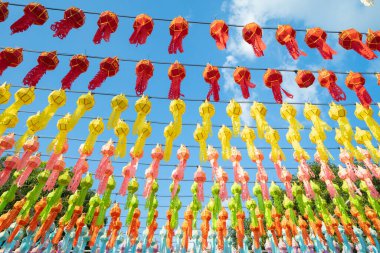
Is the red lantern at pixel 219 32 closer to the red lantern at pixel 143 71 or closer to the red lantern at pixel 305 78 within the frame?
the red lantern at pixel 143 71

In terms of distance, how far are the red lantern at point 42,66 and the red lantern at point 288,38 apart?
3365 millimetres

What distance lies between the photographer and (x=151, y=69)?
4.90 metres

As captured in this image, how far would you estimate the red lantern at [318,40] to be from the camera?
15.6 feet

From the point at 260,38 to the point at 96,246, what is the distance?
610cm

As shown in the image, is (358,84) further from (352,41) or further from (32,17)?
(32,17)

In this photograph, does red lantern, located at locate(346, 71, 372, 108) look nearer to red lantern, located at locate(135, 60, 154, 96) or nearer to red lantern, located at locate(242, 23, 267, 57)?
red lantern, located at locate(242, 23, 267, 57)

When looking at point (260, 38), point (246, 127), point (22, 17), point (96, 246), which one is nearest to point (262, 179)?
point (246, 127)

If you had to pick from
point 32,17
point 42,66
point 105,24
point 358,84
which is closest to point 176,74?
point 105,24

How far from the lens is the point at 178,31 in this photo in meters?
4.64

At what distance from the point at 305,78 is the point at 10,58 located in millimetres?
4483

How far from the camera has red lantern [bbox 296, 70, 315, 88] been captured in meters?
5.07

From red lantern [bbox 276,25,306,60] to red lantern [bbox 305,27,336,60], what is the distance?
24cm

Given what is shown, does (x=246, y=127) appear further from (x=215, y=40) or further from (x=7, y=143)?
(x=7, y=143)

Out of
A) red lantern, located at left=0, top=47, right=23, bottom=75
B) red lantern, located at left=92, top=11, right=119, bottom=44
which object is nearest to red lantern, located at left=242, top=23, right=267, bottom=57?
red lantern, located at left=92, top=11, right=119, bottom=44
